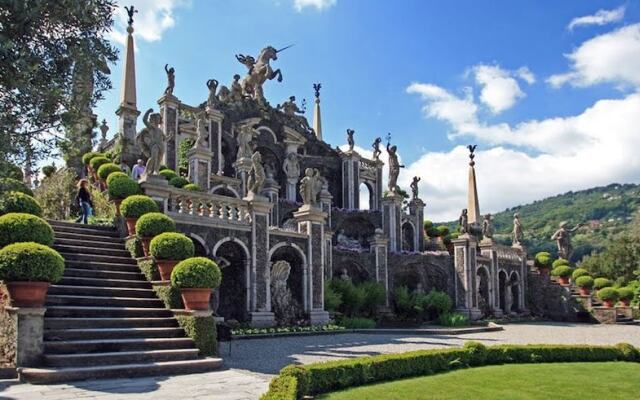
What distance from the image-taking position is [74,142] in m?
8.96

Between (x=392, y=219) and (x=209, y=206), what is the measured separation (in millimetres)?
22925

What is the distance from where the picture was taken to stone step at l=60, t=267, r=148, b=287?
42.6 feet

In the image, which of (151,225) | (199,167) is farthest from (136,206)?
(199,167)

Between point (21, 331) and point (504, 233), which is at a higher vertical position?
point (504, 233)

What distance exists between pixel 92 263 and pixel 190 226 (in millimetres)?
4765

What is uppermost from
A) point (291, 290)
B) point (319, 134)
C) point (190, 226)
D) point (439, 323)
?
point (319, 134)

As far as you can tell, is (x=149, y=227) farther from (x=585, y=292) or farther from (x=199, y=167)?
(x=585, y=292)

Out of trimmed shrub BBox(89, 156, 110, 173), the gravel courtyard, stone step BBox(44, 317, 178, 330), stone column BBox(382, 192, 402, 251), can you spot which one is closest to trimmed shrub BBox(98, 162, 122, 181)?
trimmed shrub BBox(89, 156, 110, 173)

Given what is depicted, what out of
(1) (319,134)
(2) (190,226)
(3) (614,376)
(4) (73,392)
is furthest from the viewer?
(1) (319,134)

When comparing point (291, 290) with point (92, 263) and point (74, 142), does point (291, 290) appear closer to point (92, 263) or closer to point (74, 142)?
point (92, 263)

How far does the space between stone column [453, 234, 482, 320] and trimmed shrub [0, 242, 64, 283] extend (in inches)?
1014

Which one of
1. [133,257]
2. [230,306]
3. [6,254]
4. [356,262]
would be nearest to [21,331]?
[6,254]

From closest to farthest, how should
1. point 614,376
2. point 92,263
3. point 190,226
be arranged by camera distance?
point 614,376, point 92,263, point 190,226

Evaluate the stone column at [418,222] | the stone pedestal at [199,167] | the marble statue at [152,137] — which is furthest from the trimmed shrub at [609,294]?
the marble statue at [152,137]
